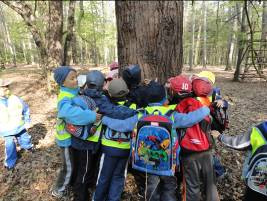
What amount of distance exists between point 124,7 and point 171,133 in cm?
166

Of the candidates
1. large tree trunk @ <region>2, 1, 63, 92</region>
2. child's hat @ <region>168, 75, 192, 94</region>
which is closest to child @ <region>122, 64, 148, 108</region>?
child's hat @ <region>168, 75, 192, 94</region>

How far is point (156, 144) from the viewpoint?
2.58 m

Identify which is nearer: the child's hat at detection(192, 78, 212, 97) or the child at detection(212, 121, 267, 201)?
the child at detection(212, 121, 267, 201)

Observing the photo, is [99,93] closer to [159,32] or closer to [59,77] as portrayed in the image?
[59,77]

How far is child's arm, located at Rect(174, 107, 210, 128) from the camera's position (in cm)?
259

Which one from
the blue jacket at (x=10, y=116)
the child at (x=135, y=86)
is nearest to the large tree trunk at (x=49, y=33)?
the blue jacket at (x=10, y=116)

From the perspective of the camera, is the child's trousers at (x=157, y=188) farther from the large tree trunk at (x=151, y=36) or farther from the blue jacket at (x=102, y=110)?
the large tree trunk at (x=151, y=36)

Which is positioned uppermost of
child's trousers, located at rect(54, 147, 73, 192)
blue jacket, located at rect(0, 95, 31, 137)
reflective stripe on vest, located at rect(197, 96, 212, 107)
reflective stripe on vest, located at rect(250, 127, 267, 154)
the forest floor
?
reflective stripe on vest, located at rect(197, 96, 212, 107)

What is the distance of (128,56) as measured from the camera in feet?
10.2

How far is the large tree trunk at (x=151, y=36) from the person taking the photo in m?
2.83

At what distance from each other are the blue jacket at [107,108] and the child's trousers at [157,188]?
818mm

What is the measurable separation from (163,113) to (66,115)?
1188 mm

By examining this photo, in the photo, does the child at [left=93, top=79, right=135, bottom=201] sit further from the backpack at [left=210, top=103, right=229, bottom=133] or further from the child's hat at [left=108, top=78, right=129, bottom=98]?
the backpack at [left=210, top=103, right=229, bottom=133]

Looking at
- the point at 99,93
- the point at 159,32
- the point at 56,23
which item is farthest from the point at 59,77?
the point at 56,23
